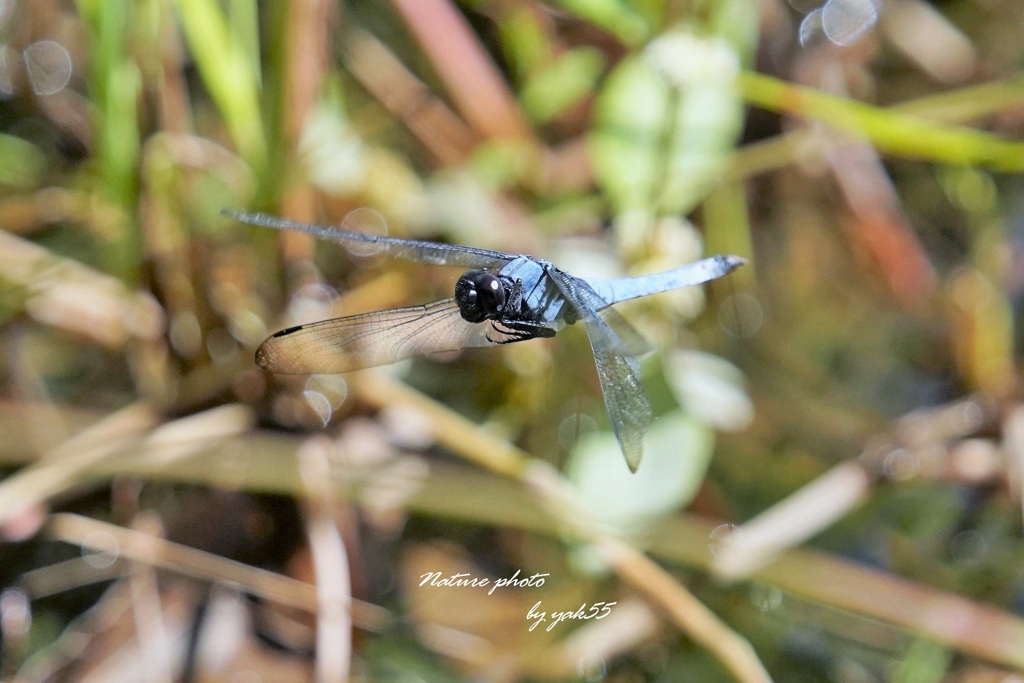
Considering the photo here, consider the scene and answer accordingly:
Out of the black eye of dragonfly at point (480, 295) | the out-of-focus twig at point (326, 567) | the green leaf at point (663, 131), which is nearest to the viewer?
the black eye of dragonfly at point (480, 295)

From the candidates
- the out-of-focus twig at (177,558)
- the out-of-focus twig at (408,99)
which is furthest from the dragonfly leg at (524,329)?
the out-of-focus twig at (408,99)

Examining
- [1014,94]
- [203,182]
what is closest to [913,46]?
[1014,94]

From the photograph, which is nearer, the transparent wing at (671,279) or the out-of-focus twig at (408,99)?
the transparent wing at (671,279)

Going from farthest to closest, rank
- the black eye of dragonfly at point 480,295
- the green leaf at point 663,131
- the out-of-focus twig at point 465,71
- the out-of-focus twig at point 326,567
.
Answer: the out-of-focus twig at point 465,71 → the green leaf at point 663,131 → the out-of-focus twig at point 326,567 → the black eye of dragonfly at point 480,295

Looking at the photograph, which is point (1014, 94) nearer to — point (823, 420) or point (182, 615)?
point (823, 420)

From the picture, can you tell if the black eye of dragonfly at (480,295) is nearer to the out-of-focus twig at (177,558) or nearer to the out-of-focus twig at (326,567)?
the out-of-focus twig at (326,567)

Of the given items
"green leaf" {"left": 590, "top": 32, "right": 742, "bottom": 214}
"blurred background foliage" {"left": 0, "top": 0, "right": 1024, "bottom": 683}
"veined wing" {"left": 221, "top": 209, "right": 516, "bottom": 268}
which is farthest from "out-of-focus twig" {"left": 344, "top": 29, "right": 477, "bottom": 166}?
"veined wing" {"left": 221, "top": 209, "right": 516, "bottom": 268}

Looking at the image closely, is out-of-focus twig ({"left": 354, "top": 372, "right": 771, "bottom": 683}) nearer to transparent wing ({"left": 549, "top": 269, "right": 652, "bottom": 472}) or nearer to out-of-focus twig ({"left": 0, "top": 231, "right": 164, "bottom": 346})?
transparent wing ({"left": 549, "top": 269, "right": 652, "bottom": 472})
